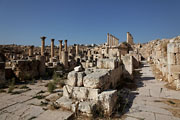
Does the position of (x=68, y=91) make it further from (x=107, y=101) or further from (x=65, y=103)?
(x=107, y=101)

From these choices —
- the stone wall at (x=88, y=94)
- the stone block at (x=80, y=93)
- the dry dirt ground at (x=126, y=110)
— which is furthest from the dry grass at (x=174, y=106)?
the stone block at (x=80, y=93)

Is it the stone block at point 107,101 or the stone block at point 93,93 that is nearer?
the stone block at point 107,101

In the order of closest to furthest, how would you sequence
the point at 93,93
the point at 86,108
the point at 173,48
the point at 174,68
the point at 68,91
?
the point at 86,108 → the point at 93,93 → the point at 68,91 → the point at 174,68 → the point at 173,48

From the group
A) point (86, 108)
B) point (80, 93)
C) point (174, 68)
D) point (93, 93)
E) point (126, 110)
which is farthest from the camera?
point (174, 68)

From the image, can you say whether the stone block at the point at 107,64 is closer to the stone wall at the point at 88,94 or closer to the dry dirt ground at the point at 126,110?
the stone wall at the point at 88,94

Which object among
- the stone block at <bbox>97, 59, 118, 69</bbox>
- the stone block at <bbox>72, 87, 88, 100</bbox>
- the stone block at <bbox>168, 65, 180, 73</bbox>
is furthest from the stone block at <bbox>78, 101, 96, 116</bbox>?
the stone block at <bbox>168, 65, 180, 73</bbox>

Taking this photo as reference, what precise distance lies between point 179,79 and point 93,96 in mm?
4416

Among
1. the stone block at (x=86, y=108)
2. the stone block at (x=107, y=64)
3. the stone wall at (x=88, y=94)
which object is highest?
the stone block at (x=107, y=64)

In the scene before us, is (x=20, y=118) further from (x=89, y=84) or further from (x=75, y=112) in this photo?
(x=89, y=84)

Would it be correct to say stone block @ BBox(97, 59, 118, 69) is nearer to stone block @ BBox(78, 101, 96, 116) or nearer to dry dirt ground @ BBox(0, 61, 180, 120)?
dry dirt ground @ BBox(0, 61, 180, 120)

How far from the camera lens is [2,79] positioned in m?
6.51

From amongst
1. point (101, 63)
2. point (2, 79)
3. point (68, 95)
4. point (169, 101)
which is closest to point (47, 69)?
point (2, 79)

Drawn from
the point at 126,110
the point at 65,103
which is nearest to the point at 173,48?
the point at 126,110

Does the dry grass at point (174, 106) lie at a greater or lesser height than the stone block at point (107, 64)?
lesser
